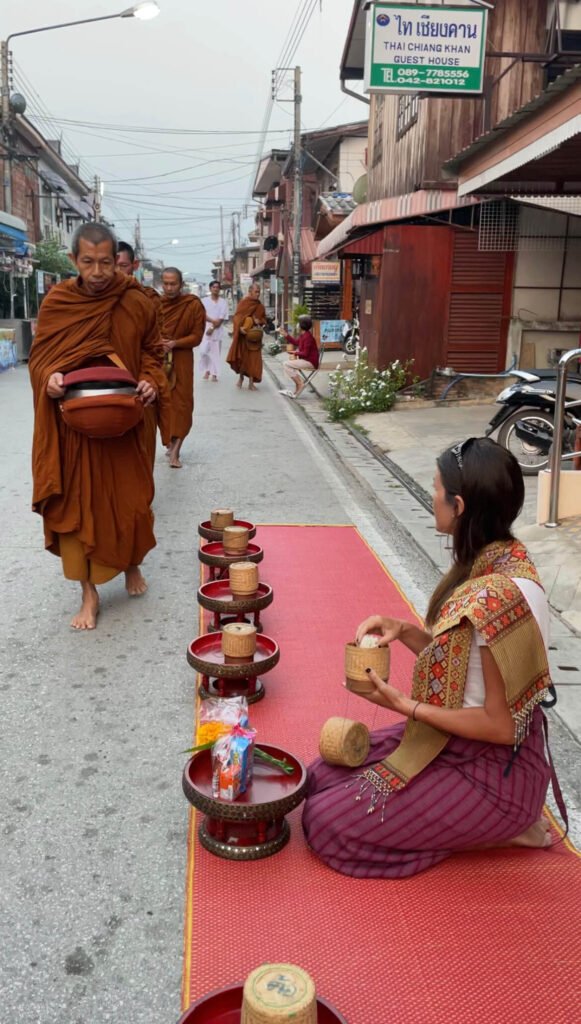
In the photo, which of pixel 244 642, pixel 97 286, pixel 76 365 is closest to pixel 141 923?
pixel 244 642

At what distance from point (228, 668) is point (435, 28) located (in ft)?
24.7

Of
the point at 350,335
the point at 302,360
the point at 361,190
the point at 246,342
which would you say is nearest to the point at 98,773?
the point at 302,360

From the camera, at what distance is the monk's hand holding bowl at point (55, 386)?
398 cm

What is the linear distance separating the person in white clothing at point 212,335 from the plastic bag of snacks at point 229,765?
12.9 metres

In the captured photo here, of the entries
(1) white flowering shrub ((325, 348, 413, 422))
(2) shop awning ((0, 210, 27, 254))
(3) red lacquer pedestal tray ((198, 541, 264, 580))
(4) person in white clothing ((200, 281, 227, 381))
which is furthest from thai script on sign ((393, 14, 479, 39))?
(2) shop awning ((0, 210, 27, 254))

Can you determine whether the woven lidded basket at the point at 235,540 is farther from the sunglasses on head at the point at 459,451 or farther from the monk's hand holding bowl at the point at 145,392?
the sunglasses on head at the point at 459,451

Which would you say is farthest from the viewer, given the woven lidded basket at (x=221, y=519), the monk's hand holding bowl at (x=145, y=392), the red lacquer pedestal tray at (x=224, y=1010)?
the woven lidded basket at (x=221, y=519)

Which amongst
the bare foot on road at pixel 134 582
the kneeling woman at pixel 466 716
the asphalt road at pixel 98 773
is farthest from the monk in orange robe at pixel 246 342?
the kneeling woman at pixel 466 716

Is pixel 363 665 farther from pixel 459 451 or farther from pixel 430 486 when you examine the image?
pixel 430 486

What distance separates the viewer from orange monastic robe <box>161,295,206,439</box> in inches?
318

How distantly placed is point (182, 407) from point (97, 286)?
4.12 metres

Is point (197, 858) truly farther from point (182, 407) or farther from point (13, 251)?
point (13, 251)

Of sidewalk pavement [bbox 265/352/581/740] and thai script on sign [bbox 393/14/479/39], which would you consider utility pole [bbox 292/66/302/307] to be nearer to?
sidewalk pavement [bbox 265/352/581/740]

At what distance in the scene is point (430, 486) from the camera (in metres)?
7.61
